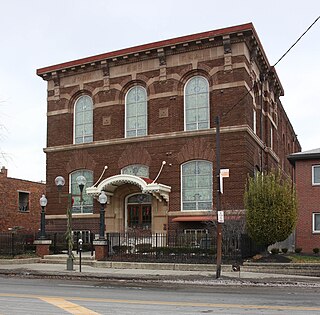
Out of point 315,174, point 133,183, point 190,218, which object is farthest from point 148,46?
point 315,174

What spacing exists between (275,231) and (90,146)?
15.4m

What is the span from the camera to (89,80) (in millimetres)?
36312

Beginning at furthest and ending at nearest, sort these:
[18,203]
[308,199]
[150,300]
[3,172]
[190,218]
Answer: [18,203], [3,172], [308,199], [190,218], [150,300]

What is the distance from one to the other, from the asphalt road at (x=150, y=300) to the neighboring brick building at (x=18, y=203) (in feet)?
94.7

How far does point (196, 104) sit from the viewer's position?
32594 millimetres

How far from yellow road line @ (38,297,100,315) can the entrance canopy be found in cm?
1737

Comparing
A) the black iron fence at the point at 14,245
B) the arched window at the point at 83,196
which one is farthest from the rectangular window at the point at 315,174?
the black iron fence at the point at 14,245

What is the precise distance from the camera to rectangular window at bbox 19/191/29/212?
47.8m

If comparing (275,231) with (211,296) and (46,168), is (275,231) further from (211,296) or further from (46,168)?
(46,168)

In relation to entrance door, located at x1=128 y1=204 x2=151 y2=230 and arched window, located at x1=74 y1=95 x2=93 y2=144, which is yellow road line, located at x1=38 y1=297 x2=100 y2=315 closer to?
entrance door, located at x1=128 y1=204 x2=151 y2=230

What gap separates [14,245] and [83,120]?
10.3 metres

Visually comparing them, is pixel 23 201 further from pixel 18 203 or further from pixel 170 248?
pixel 170 248

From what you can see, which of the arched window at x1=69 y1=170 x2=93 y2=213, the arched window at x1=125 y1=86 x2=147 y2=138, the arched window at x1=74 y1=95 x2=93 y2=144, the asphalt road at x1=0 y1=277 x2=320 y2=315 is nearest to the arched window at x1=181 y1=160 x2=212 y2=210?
the arched window at x1=125 y1=86 x2=147 y2=138

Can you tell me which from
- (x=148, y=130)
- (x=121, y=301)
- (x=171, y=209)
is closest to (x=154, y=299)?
(x=121, y=301)
